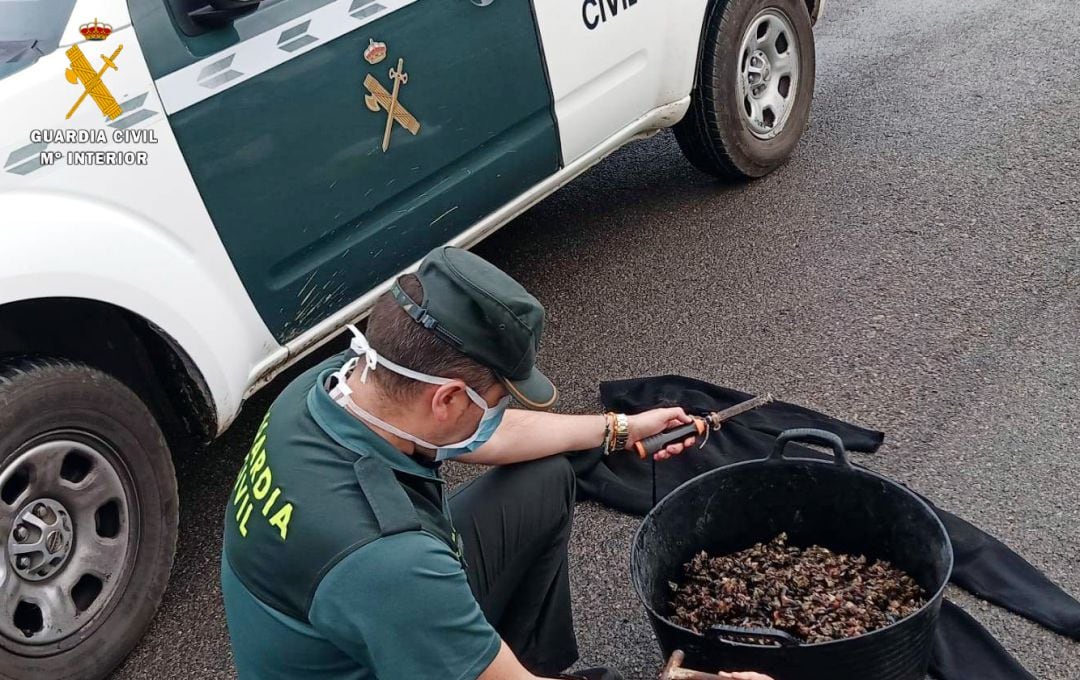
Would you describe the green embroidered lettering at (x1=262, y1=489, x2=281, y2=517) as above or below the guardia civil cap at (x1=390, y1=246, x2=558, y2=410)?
below

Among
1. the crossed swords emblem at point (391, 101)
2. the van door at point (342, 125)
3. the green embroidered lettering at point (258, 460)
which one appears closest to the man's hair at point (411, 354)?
the green embroidered lettering at point (258, 460)

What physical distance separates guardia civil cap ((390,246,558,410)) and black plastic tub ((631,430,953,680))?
0.69 m

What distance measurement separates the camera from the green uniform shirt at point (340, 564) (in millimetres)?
1883

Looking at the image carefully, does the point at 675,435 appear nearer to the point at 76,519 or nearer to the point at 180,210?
the point at 180,210

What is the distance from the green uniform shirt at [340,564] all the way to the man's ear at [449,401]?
0.11 m

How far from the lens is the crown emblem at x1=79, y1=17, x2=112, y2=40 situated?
284 centimetres

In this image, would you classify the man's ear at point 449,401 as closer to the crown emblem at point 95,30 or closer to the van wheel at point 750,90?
the crown emblem at point 95,30

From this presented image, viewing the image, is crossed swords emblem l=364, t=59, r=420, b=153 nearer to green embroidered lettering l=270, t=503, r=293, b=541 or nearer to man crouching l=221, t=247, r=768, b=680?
man crouching l=221, t=247, r=768, b=680

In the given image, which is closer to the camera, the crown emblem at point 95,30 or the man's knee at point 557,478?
the man's knee at point 557,478

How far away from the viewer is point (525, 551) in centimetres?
266

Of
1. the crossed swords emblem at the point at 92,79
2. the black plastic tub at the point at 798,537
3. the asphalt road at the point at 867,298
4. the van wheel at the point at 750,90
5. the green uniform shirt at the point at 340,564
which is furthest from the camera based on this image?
the van wheel at the point at 750,90

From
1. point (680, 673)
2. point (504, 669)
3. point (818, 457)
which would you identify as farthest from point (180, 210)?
point (818, 457)

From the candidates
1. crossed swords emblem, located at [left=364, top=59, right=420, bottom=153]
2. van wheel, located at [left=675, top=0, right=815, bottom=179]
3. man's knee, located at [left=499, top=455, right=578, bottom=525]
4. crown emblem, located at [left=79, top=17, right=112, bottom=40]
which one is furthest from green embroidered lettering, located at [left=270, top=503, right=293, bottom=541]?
van wheel, located at [left=675, top=0, right=815, bottom=179]

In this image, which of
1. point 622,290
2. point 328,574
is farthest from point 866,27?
point 328,574
